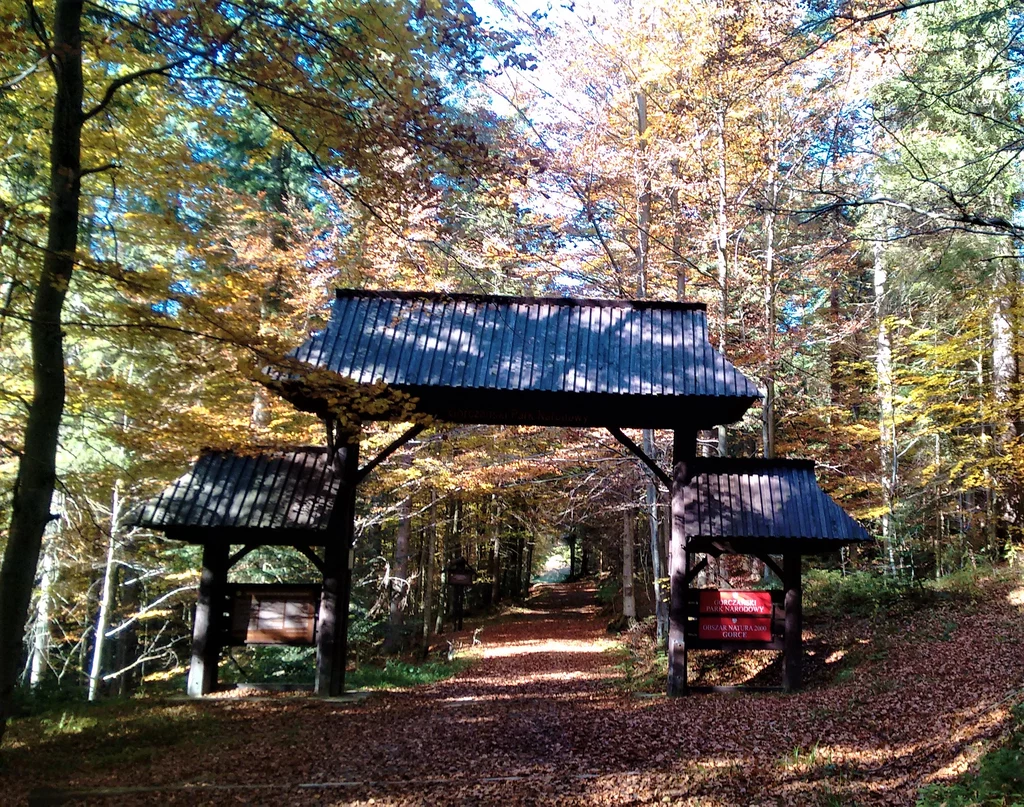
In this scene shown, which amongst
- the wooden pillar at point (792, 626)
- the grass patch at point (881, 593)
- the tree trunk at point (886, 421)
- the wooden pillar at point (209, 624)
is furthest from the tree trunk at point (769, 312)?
the wooden pillar at point (209, 624)

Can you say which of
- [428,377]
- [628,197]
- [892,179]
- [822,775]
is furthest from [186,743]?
[892,179]

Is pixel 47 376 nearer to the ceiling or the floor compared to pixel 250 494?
nearer to the ceiling

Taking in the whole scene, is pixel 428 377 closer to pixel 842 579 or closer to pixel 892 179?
pixel 842 579

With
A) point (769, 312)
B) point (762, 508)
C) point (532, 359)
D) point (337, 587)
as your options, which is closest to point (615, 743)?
point (762, 508)

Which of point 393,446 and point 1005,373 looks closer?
point 393,446

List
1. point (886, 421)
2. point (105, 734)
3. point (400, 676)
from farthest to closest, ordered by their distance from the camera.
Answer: point (886, 421)
point (400, 676)
point (105, 734)

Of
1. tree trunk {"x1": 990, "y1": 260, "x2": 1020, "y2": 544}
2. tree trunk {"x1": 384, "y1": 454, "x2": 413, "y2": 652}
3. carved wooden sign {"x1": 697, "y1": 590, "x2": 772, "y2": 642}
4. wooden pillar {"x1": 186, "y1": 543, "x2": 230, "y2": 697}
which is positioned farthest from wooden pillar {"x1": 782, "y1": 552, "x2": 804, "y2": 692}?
tree trunk {"x1": 384, "y1": 454, "x2": 413, "y2": 652}

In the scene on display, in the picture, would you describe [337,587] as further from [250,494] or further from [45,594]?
[45,594]

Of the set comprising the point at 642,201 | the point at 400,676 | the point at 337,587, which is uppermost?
the point at 642,201

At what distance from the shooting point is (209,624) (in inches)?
408

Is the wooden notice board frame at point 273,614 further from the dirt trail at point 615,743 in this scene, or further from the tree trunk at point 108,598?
the tree trunk at point 108,598

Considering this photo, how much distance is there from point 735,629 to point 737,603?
1.19 feet

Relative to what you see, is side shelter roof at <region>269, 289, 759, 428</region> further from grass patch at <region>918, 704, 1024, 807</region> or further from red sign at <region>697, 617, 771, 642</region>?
grass patch at <region>918, 704, 1024, 807</region>

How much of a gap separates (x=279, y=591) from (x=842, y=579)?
1132 centimetres
